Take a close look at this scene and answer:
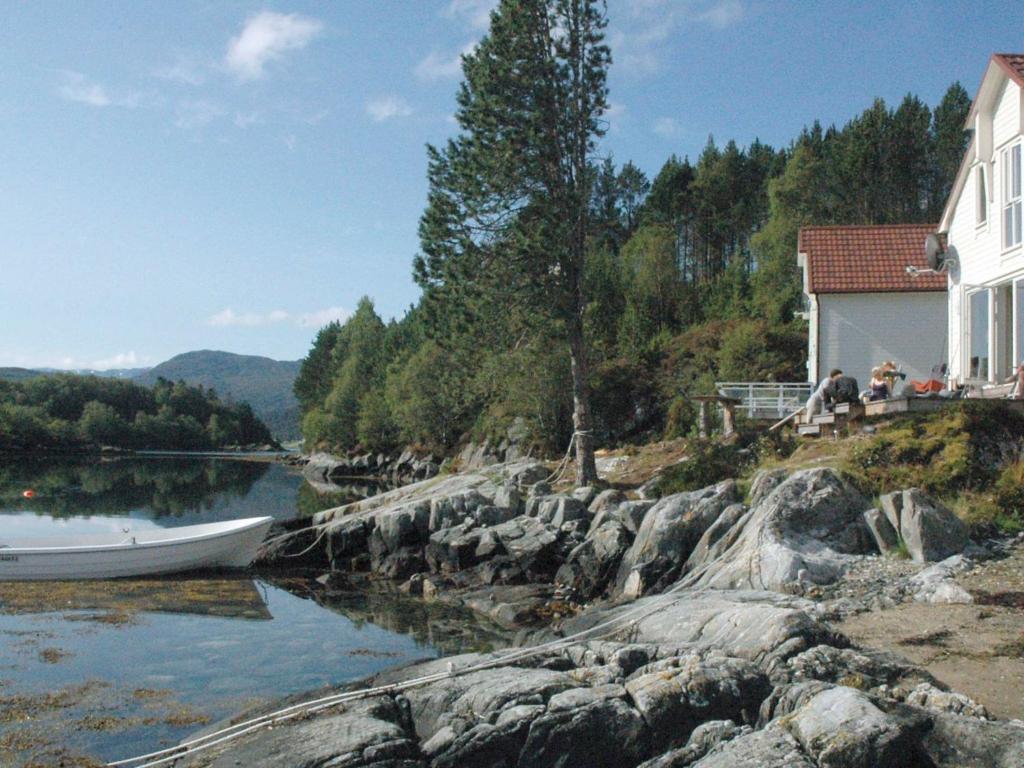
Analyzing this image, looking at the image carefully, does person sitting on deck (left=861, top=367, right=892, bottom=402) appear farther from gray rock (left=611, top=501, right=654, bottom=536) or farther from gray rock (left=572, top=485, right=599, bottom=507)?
gray rock (left=572, top=485, right=599, bottom=507)

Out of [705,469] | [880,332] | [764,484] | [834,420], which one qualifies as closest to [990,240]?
[834,420]

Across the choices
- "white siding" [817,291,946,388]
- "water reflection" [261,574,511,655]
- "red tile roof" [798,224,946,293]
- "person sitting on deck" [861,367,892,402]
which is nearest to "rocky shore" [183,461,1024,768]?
"water reflection" [261,574,511,655]

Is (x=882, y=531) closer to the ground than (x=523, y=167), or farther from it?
closer to the ground

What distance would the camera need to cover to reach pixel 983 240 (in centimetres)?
2227

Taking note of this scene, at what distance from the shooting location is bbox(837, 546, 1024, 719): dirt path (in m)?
8.74

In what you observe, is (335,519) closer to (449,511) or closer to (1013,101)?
(449,511)

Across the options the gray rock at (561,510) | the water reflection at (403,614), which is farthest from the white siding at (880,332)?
the water reflection at (403,614)

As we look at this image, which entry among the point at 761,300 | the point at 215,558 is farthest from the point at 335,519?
the point at 761,300

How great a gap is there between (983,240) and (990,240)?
463 mm

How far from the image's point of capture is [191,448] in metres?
142

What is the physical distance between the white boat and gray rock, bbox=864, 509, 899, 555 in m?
16.1

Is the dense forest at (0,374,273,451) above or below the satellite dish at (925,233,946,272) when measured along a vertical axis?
below

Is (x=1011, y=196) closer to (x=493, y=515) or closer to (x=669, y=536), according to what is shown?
(x=669, y=536)

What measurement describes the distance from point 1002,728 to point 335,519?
72.6ft
